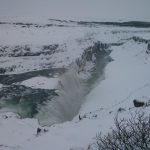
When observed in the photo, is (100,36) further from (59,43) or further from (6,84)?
(6,84)

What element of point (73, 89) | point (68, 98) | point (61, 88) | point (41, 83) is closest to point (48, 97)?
point (68, 98)

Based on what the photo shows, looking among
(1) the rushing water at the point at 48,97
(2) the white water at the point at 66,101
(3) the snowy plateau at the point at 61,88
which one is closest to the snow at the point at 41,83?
(3) the snowy plateau at the point at 61,88

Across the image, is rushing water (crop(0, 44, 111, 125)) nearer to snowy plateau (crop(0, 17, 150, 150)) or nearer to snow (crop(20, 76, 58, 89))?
snowy plateau (crop(0, 17, 150, 150))

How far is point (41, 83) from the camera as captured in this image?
106ft

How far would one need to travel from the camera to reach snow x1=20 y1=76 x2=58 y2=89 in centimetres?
3152

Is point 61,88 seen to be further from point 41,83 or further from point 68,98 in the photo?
point 41,83

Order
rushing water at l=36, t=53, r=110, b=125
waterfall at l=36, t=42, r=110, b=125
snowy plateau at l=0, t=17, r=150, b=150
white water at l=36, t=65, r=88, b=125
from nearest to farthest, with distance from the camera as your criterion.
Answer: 1. snowy plateau at l=0, t=17, r=150, b=150
2. white water at l=36, t=65, r=88, b=125
3. rushing water at l=36, t=53, r=110, b=125
4. waterfall at l=36, t=42, r=110, b=125

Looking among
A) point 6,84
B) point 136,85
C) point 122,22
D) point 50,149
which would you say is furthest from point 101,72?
point 122,22

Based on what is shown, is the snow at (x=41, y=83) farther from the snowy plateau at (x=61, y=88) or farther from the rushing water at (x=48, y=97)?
the rushing water at (x=48, y=97)

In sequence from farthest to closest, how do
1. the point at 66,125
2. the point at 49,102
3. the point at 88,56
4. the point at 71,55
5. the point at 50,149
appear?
the point at 88,56 < the point at 71,55 < the point at 49,102 < the point at 66,125 < the point at 50,149

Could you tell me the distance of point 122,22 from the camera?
9275cm

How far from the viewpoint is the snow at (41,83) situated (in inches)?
1241

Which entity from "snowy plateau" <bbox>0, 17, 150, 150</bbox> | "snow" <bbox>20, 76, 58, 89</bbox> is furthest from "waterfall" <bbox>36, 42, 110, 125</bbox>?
"snow" <bbox>20, 76, 58, 89</bbox>

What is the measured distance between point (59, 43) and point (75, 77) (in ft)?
29.9
